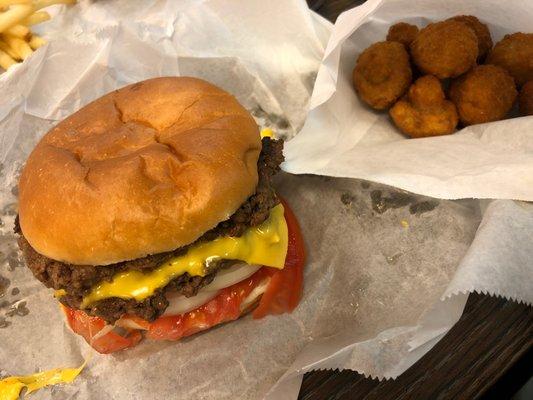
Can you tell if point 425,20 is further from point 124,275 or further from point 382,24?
point 124,275

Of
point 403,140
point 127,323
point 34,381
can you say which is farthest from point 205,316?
point 403,140

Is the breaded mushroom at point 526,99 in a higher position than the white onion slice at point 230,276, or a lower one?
higher

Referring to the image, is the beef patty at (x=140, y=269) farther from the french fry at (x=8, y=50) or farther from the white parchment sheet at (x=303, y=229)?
the french fry at (x=8, y=50)

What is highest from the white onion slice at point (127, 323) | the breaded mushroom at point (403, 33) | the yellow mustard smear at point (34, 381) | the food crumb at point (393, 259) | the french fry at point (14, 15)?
the french fry at point (14, 15)

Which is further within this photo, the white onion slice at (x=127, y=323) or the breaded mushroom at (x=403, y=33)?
the breaded mushroom at (x=403, y=33)

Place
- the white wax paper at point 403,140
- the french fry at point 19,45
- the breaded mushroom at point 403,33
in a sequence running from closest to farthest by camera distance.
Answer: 1. the white wax paper at point 403,140
2. the breaded mushroom at point 403,33
3. the french fry at point 19,45

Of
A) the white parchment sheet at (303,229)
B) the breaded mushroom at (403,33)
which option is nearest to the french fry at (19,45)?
the white parchment sheet at (303,229)

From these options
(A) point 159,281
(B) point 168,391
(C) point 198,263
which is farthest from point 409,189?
(B) point 168,391
